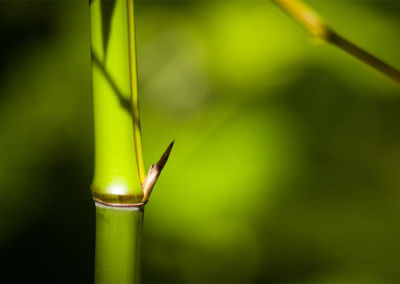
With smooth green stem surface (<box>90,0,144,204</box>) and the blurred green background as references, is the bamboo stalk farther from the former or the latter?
the blurred green background

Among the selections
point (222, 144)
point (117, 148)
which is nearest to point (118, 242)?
point (117, 148)

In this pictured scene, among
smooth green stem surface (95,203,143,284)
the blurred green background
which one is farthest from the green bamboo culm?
the blurred green background

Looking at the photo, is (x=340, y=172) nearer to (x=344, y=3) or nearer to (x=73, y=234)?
(x=344, y=3)

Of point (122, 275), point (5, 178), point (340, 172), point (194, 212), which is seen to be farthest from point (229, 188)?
point (122, 275)

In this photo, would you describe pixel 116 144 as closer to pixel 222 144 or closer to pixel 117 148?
pixel 117 148

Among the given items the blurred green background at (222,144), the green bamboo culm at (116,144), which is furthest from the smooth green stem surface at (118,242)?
the blurred green background at (222,144)

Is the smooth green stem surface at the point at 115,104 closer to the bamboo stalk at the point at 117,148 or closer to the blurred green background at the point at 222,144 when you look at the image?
the bamboo stalk at the point at 117,148
